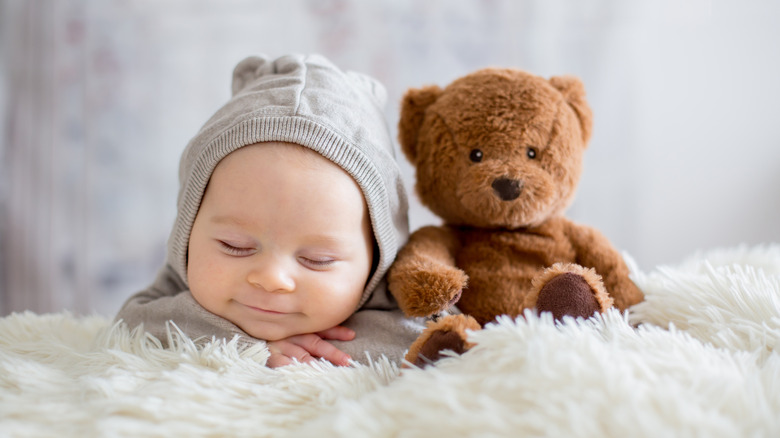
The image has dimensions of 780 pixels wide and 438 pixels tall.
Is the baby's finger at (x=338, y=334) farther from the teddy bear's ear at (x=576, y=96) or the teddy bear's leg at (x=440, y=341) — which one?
the teddy bear's ear at (x=576, y=96)

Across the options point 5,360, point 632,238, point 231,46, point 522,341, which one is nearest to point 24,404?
point 5,360

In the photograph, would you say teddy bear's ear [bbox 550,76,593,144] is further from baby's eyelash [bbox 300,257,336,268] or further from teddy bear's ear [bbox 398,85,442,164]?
baby's eyelash [bbox 300,257,336,268]

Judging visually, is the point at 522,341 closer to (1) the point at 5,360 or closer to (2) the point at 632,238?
(1) the point at 5,360

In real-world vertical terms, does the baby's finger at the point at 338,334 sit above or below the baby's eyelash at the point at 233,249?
below

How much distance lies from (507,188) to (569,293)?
0.21 m

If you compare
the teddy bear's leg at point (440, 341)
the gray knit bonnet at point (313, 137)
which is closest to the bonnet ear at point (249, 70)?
the gray knit bonnet at point (313, 137)

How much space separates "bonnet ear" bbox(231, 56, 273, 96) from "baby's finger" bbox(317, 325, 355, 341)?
53 cm

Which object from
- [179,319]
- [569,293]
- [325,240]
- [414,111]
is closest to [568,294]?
[569,293]

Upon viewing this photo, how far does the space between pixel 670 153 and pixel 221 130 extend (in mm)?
1373

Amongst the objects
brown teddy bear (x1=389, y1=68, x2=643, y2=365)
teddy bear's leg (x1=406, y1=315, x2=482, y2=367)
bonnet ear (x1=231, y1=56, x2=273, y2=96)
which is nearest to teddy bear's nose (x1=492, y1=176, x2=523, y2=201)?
brown teddy bear (x1=389, y1=68, x2=643, y2=365)

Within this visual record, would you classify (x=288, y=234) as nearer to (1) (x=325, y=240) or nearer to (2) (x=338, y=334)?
(1) (x=325, y=240)

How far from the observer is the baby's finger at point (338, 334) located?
94cm

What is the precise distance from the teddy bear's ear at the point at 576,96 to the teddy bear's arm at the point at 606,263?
0.20m

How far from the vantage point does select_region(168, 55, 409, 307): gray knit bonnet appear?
900 mm
